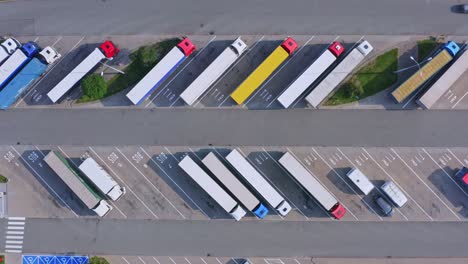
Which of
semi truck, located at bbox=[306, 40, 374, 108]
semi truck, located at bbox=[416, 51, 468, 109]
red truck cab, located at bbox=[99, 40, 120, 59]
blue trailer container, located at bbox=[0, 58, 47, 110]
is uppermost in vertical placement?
blue trailer container, located at bbox=[0, 58, 47, 110]

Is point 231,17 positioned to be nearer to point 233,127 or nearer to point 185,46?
point 185,46

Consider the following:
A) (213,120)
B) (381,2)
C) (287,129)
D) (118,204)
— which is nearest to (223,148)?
(213,120)

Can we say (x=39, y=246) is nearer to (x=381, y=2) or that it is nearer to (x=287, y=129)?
(x=287, y=129)

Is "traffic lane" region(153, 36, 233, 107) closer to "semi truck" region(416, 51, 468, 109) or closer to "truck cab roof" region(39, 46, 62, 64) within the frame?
"truck cab roof" region(39, 46, 62, 64)

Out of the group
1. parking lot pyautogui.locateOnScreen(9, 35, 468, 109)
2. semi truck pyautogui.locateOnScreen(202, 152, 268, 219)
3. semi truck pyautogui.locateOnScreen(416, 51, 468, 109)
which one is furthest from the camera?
parking lot pyautogui.locateOnScreen(9, 35, 468, 109)

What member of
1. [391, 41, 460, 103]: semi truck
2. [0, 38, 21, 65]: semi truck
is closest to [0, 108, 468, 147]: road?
[391, 41, 460, 103]: semi truck

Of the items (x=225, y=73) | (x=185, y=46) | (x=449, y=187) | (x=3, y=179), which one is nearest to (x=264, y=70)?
(x=225, y=73)
